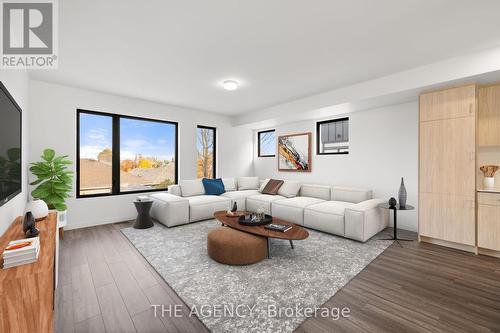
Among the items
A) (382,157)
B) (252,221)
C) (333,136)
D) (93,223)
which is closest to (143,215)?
(93,223)

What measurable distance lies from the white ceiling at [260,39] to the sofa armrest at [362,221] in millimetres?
2121

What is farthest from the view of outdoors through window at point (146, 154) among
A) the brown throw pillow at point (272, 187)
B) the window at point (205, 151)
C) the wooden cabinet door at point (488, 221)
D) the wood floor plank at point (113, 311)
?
the wooden cabinet door at point (488, 221)

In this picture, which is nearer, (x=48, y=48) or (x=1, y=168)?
(x=1, y=168)

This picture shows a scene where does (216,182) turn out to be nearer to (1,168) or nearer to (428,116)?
(1,168)

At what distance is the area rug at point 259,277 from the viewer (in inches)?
71.3

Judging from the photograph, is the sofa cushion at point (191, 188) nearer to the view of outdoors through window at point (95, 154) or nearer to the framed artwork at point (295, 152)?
the view of outdoors through window at point (95, 154)

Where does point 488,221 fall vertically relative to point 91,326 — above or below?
above

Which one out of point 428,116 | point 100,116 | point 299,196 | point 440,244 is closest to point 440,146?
point 428,116

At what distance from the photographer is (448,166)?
3207mm

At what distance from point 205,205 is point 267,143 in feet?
10.1

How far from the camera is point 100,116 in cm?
455

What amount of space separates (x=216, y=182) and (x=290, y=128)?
97.5 inches

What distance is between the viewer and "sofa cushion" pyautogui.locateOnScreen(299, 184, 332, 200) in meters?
4.82

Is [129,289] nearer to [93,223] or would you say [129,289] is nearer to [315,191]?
[93,223]
